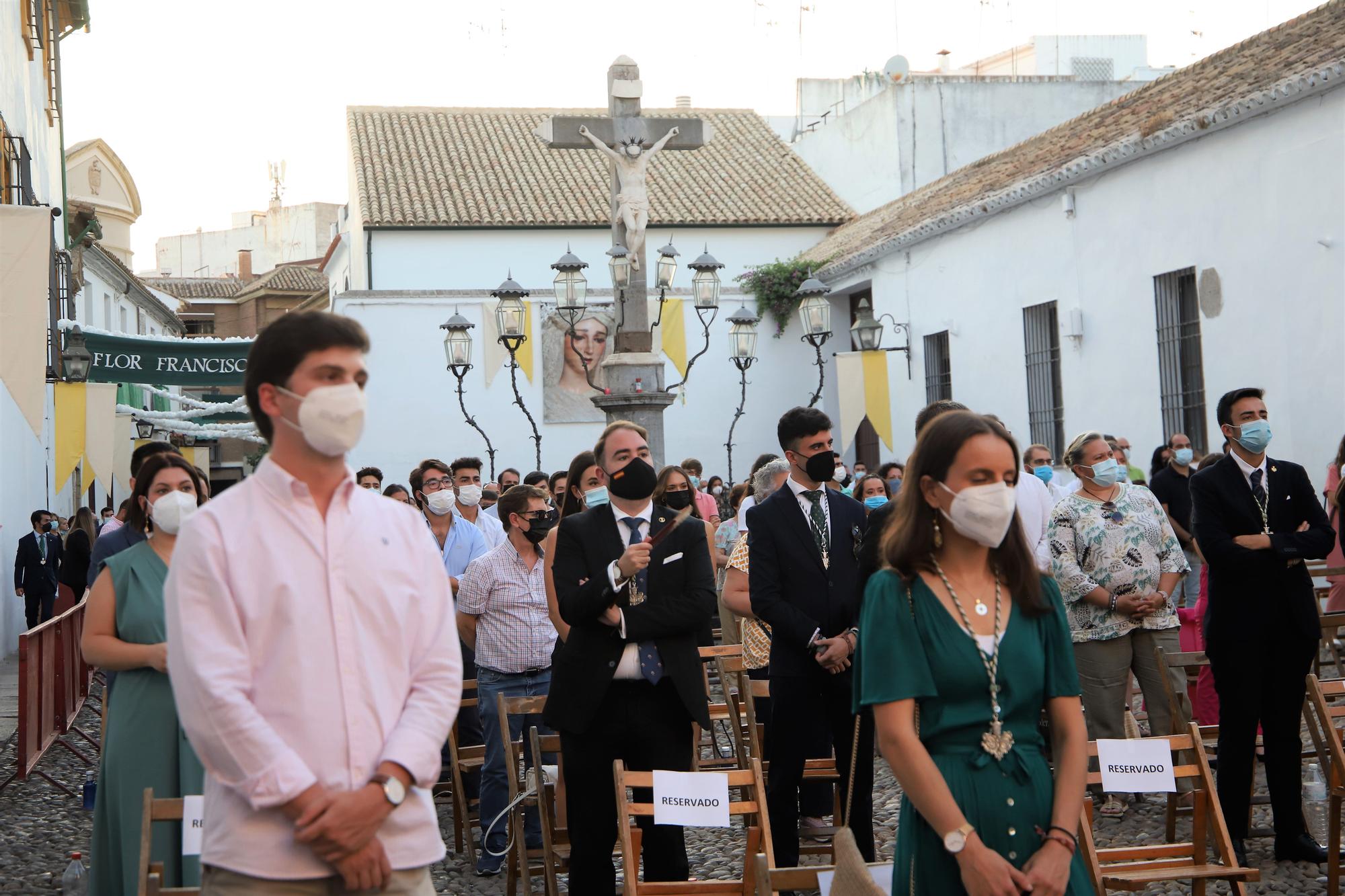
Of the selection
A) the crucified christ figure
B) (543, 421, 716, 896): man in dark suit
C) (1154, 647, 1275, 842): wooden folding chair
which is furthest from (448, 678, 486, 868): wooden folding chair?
the crucified christ figure

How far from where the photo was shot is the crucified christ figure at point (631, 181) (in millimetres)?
15234

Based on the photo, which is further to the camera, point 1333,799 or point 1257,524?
point 1257,524

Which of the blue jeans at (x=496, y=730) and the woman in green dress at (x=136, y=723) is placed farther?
the blue jeans at (x=496, y=730)

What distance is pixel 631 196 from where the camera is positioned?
15.5 metres

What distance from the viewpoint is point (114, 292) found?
115 feet

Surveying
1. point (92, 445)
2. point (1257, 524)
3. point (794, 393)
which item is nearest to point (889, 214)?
point (794, 393)

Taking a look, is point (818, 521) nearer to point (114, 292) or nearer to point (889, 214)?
point (889, 214)

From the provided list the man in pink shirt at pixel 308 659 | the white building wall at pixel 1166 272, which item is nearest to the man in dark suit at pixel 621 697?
the man in pink shirt at pixel 308 659

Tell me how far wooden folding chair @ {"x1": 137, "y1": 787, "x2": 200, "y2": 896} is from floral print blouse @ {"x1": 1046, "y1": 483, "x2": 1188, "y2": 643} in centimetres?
456

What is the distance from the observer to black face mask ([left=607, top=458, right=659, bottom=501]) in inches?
215

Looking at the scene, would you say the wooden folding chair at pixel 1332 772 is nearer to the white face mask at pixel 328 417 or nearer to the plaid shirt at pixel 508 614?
the plaid shirt at pixel 508 614

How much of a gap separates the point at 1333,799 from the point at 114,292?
1326 inches

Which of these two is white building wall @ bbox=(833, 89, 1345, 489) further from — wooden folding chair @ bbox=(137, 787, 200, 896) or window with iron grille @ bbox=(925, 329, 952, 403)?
wooden folding chair @ bbox=(137, 787, 200, 896)

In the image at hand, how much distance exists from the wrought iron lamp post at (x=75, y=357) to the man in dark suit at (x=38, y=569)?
1951 mm
